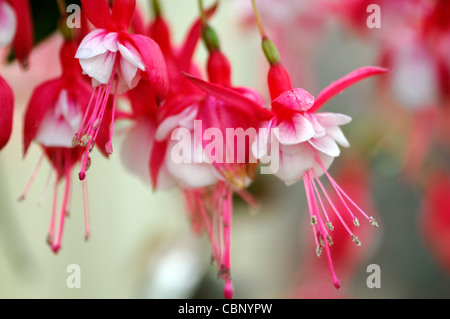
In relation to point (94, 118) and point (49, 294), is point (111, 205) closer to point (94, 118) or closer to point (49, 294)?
point (49, 294)

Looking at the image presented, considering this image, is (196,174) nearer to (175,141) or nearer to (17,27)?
(175,141)

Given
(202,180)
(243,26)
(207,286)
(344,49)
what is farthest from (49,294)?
(202,180)

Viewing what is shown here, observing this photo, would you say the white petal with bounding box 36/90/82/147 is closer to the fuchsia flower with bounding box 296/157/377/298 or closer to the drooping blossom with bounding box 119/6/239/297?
the drooping blossom with bounding box 119/6/239/297

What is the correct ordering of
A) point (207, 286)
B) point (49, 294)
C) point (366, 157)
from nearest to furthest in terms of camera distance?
point (366, 157) < point (207, 286) < point (49, 294)

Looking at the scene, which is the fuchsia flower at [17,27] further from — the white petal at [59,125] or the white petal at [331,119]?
the white petal at [331,119]

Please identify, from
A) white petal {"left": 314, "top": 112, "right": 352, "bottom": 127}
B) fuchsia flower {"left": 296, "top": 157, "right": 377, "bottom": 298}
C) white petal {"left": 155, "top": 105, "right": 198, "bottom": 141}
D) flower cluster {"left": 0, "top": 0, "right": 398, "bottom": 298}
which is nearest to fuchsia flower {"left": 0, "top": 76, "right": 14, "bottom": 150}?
flower cluster {"left": 0, "top": 0, "right": 398, "bottom": 298}
